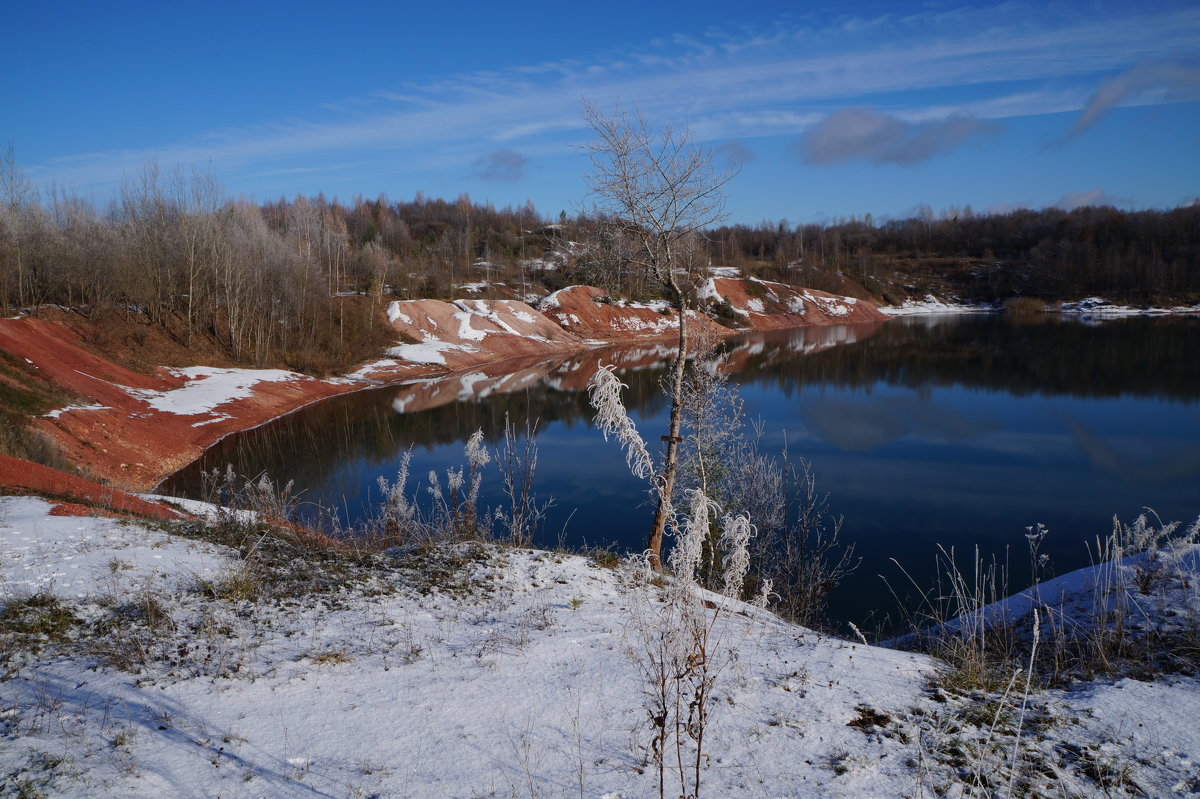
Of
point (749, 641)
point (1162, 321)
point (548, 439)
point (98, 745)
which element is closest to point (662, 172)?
point (749, 641)

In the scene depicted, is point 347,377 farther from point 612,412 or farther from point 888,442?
point 612,412

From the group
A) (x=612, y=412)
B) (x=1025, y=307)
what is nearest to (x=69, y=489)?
(x=612, y=412)

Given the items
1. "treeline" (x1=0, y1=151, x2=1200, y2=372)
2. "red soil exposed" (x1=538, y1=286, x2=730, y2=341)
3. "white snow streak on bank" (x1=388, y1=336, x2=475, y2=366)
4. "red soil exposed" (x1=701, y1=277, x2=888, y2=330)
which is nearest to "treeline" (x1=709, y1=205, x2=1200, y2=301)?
"treeline" (x1=0, y1=151, x2=1200, y2=372)

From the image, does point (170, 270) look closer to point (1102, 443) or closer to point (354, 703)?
point (354, 703)

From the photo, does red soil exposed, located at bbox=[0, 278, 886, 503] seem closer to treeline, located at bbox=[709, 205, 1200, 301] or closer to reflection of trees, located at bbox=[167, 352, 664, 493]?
reflection of trees, located at bbox=[167, 352, 664, 493]

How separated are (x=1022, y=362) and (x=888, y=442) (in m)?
25.6

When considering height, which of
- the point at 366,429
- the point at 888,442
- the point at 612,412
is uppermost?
the point at 612,412

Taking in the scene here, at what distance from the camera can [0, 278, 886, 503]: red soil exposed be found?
802 inches

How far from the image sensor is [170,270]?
37625 millimetres

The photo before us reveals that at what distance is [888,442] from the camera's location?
904 inches

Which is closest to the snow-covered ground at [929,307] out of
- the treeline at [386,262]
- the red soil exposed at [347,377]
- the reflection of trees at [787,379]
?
the treeline at [386,262]

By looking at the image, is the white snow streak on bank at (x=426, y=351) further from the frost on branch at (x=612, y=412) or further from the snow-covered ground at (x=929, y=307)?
the snow-covered ground at (x=929, y=307)

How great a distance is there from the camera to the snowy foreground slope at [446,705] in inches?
136

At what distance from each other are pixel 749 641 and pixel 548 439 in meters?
20.1
